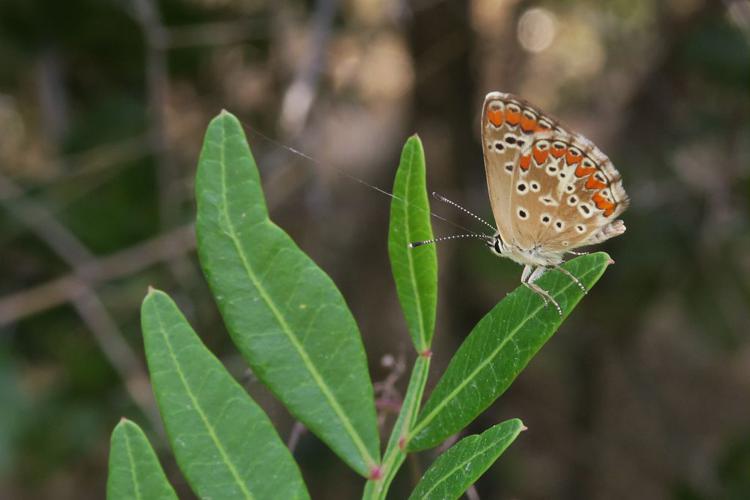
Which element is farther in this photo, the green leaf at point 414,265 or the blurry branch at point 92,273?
the blurry branch at point 92,273

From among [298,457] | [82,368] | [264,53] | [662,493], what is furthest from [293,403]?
[662,493]

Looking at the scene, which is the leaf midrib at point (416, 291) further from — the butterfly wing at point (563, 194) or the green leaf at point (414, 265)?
the butterfly wing at point (563, 194)

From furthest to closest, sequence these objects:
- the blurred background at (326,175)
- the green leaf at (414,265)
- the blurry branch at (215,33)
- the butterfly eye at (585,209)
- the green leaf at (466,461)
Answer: the blurry branch at (215,33) < the blurred background at (326,175) < the butterfly eye at (585,209) < the green leaf at (414,265) < the green leaf at (466,461)

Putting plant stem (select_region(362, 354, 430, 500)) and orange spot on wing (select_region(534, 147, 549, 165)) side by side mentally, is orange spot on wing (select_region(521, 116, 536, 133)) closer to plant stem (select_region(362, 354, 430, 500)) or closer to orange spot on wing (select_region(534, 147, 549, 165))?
orange spot on wing (select_region(534, 147, 549, 165))

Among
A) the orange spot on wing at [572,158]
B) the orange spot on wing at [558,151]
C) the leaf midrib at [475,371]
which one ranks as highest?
the orange spot on wing at [558,151]

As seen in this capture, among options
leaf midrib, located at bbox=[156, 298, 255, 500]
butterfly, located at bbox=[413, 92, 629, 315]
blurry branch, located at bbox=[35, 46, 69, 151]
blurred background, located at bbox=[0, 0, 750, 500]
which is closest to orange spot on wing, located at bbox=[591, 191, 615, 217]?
butterfly, located at bbox=[413, 92, 629, 315]

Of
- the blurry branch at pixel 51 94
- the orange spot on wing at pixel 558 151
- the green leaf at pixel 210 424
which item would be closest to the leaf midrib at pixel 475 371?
the green leaf at pixel 210 424
